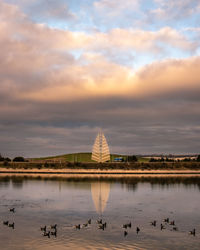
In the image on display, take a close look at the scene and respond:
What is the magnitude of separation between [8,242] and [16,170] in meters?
96.1

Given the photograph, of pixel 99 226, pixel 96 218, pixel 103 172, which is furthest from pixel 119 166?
pixel 99 226

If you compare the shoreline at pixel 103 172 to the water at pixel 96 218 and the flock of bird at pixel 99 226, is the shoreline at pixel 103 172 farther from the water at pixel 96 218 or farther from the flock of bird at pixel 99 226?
the flock of bird at pixel 99 226

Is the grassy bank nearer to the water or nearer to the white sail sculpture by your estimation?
the white sail sculpture

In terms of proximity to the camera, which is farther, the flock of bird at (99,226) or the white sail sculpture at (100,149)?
the white sail sculpture at (100,149)

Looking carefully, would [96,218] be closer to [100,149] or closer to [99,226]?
[99,226]

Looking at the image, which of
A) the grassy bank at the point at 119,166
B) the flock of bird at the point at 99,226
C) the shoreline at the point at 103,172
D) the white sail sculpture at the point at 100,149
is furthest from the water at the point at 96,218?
the white sail sculpture at the point at 100,149

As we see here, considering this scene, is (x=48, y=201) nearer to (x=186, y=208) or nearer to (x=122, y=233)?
(x=186, y=208)

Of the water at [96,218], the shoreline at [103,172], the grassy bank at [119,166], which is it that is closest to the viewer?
the water at [96,218]

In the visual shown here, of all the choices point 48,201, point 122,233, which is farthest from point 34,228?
point 48,201

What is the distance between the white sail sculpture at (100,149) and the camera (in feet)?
516

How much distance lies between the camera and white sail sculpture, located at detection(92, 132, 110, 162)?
157250mm

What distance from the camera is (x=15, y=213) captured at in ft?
120

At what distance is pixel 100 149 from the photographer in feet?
518

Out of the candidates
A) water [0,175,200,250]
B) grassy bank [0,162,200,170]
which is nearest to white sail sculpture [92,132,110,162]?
grassy bank [0,162,200,170]
